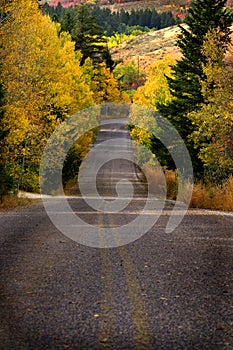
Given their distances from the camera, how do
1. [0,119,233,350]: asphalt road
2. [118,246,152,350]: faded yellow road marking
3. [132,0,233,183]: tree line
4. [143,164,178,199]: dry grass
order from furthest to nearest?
[143,164,178,199]: dry grass → [132,0,233,183]: tree line → [0,119,233,350]: asphalt road → [118,246,152,350]: faded yellow road marking

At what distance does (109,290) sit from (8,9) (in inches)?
781

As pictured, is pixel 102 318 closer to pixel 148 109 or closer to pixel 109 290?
pixel 109 290

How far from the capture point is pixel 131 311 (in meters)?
7.09

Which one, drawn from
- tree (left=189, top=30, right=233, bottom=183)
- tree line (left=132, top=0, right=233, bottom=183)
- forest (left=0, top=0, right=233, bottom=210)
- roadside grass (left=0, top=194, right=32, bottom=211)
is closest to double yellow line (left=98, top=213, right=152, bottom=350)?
roadside grass (left=0, top=194, right=32, bottom=211)

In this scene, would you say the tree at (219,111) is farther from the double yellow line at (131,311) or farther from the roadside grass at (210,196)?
the double yellow line at (131,311)

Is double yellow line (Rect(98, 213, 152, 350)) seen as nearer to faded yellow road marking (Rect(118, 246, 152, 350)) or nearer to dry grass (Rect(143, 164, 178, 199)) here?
faded yellow road marking (Rect(118, 246, 152, 350))

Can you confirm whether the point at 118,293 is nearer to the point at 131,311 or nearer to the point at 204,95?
the point at 131,311

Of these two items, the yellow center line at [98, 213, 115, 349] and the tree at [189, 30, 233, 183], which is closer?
the yellow center line at [98, 213, 115, 349]

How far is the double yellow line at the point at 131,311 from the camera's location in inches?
235

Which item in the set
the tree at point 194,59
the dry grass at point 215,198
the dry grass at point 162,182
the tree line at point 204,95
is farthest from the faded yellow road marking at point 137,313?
the tree at point 194,59

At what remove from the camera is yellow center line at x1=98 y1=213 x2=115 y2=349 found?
602cm

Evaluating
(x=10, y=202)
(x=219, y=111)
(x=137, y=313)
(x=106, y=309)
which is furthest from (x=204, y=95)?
(x=137, y=313)

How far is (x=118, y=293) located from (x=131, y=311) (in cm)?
95

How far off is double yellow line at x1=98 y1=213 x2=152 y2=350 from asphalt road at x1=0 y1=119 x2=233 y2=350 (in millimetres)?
11
